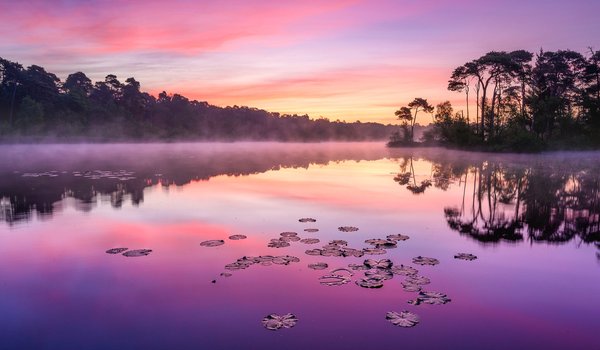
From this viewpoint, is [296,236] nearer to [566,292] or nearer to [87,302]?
[87,302]

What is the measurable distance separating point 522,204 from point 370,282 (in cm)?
1370

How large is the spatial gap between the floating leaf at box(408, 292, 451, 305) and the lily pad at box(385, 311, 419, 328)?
2.03 ft

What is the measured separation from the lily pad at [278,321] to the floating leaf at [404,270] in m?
3.26

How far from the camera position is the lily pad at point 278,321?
22.2 feet

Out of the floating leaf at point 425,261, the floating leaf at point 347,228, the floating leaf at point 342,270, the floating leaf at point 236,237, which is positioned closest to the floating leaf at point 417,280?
the floating leaf at point 425,261

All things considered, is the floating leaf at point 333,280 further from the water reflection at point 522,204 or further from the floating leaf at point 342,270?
the water reflection at point 522,204

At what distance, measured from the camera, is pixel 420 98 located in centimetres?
9150

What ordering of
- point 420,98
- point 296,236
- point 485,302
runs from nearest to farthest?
point 485,302
point 296,236
point 420,98

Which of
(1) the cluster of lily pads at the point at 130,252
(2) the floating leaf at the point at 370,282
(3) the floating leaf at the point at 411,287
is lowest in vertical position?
(3) the floating leaf at the point at 411,287

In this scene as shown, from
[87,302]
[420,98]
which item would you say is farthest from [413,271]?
[420,98]

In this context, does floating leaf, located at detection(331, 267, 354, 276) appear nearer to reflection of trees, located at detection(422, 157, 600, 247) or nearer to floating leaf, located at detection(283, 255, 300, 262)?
floating leaf, located at detection(283, 255, 300, 262)

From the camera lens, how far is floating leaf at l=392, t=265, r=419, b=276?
918 cm

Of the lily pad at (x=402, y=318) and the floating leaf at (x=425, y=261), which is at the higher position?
the floating leaf at (x=425, y=261)

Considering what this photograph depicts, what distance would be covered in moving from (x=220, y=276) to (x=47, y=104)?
107 m
